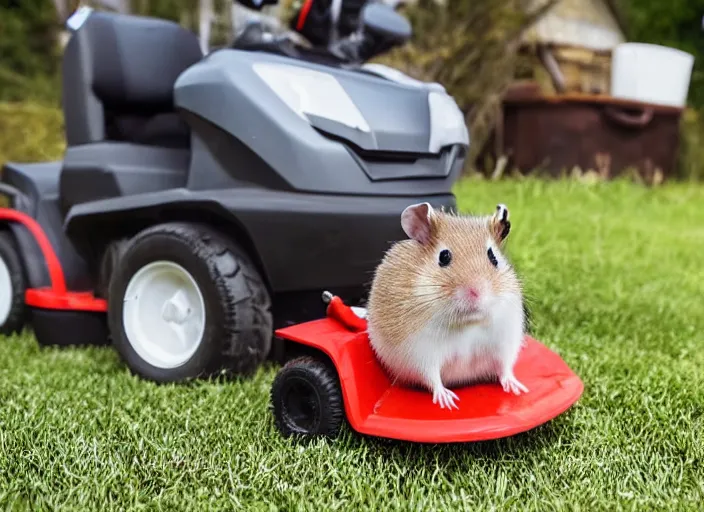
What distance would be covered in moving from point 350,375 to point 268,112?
60cm

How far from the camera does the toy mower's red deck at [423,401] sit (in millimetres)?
1145

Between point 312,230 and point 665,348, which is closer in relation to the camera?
point 312,230

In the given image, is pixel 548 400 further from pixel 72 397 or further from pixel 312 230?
pixel 72 397

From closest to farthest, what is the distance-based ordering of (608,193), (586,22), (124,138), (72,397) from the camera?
(72,397), (124,138), (608,193), (586,22)

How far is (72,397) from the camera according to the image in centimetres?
153

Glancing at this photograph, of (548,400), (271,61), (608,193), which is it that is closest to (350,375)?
(548,400)

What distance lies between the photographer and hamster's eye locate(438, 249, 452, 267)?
1.17 m

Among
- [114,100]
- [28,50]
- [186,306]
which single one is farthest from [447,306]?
[28,50]

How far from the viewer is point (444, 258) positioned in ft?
3.86

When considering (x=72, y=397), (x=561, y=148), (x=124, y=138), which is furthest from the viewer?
(x=561, y=148)

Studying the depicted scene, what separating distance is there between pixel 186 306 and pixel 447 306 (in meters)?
0.75

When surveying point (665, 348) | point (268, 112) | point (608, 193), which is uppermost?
point (268, 112)

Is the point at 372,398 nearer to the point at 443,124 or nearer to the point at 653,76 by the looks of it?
the point at 443,124

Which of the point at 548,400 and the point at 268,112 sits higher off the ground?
the point at 268,112
